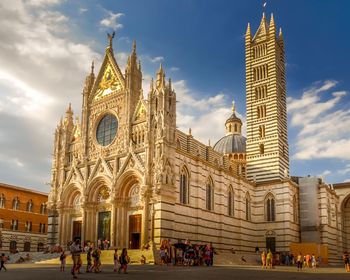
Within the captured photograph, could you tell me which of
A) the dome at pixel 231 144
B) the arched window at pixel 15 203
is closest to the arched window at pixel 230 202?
the dome at pixel 231 144

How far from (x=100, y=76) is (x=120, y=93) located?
4289 mm

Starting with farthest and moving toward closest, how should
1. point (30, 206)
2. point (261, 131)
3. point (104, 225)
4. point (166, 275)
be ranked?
point (30, 206)
point (261, 131)
point (104, 225)
point (166, 275)

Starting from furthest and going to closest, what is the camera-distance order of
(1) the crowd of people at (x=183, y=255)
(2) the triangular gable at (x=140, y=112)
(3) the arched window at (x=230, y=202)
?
1. (3) the arched window at (x=230, y=202)
2. (2) the triangular gable at (x=140, y=112)
3. (1) the crowd of people at (x=183, y=255)

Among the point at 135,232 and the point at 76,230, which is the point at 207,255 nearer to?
the point at 135,232

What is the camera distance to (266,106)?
173 ft

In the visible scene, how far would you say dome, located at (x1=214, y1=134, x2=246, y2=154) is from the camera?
202 ft

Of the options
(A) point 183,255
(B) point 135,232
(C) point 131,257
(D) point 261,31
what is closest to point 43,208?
(B) point 135,232

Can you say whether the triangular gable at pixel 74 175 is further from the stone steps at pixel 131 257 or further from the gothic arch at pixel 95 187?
the stone steps at pixel 131 257

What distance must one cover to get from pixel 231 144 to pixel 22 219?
2930cm

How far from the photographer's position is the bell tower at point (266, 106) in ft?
168

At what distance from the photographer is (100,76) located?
44906 mm

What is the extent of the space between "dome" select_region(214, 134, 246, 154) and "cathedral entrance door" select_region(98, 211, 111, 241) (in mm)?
25931

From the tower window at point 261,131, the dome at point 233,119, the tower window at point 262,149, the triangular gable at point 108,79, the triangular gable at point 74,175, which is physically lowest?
the triangular gable at point 74,175

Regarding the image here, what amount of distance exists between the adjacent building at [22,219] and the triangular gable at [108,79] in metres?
17.8
